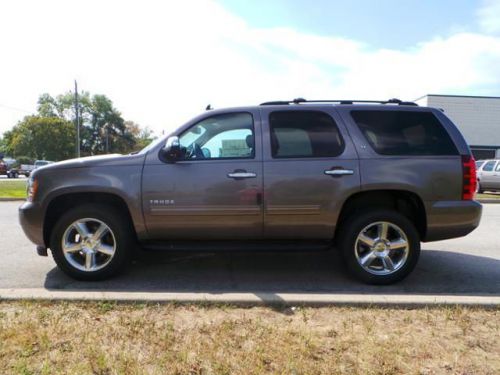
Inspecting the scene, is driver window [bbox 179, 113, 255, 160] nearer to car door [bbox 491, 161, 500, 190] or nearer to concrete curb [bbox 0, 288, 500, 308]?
concrete curb [bbox 0, 288, 500, 308]

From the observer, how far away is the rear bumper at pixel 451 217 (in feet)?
14.5

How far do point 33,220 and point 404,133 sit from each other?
404cm

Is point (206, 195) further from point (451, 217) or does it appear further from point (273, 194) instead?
point (451, 217)

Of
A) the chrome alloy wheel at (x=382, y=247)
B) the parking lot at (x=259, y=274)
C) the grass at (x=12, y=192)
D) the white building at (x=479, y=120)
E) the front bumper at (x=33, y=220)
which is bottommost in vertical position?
the parking lot at (x=259, y=274)

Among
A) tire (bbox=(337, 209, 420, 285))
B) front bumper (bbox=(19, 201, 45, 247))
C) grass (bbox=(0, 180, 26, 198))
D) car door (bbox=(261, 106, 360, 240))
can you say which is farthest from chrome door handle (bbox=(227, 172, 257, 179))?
grass (bbox=(0, 180, 26, 198))

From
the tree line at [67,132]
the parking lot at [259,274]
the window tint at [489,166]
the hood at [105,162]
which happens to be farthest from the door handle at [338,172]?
the tree line at [67,132]

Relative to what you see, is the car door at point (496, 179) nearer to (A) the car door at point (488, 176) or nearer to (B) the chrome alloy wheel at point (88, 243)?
(A) the car door at point (488, 176)

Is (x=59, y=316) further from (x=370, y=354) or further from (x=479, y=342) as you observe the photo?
(x=479, y=342)

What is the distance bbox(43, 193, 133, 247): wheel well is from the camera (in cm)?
454

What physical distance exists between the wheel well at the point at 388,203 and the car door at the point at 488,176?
15.6m

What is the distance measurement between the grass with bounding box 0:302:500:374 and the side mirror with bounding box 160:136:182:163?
1.52 meters

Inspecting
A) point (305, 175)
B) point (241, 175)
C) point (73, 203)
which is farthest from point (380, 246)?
point (73, 203)

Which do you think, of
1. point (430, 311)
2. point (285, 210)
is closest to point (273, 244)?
point (285, 210)

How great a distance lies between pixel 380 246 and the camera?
175 inches
